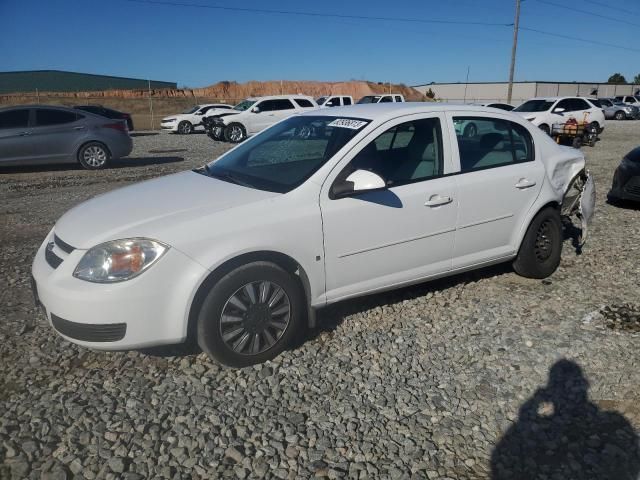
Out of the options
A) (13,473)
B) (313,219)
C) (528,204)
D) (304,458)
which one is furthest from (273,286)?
(528,204)

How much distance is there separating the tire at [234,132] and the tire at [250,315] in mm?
16904

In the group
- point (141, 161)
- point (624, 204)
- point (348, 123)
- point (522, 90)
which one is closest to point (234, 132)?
point (141, 161)

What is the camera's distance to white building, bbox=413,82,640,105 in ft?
200

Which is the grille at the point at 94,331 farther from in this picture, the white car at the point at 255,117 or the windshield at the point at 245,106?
the windshield at the point at 245,106

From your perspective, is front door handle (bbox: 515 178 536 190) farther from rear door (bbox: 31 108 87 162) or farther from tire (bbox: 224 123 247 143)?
tire (bbox: 224 123 247 143)

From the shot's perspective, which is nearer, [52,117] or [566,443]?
[566,443]

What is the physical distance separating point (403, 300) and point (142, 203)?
7.38 feet

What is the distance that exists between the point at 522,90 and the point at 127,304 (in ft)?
225

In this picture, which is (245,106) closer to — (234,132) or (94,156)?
(234,132)

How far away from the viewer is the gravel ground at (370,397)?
248cm

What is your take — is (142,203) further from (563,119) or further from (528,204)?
(563,119)

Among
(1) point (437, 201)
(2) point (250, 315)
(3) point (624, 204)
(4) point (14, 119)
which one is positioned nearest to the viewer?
(2) point (250, 315)

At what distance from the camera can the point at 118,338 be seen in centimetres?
291

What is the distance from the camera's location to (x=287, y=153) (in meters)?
4.20
